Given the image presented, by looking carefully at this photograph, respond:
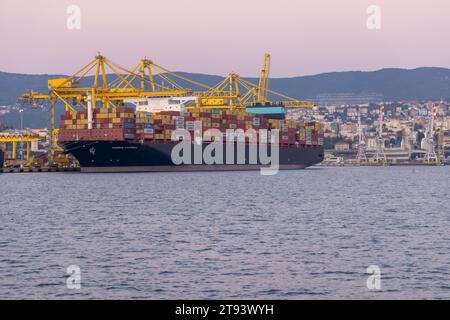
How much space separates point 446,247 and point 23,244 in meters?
17.8

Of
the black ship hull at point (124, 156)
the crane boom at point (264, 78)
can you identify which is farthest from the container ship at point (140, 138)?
the crane boom at point (264, 78)

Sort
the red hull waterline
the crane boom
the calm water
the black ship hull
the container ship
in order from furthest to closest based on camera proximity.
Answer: the crane boom < the red hull waterline < the container ship < the black ship hull < the calm water

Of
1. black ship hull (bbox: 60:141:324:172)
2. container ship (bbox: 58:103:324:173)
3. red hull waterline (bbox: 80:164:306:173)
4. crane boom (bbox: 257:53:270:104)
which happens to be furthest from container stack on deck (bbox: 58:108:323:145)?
crane boom (bbox: 257:53:270:104)

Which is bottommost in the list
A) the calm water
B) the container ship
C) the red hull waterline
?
the red hull waterline

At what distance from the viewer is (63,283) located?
2623 centimetres

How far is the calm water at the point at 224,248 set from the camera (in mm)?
25484

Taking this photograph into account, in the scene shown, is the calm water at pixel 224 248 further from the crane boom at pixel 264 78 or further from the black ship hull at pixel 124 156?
the crane boom at pixel 264 78

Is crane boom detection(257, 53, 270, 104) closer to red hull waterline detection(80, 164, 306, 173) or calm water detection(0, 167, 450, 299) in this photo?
red hull waterline detection(80, 164, 306, 173)

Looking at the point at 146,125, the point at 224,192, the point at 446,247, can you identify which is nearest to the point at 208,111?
the point at 146,125

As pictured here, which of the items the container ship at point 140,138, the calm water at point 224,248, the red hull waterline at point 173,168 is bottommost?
the red hull waterline at point 173,168

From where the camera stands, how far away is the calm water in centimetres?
2548

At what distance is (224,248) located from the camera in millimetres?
33844

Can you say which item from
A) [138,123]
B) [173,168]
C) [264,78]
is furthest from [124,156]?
[264,78]

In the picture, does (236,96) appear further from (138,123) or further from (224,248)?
(224,248)
